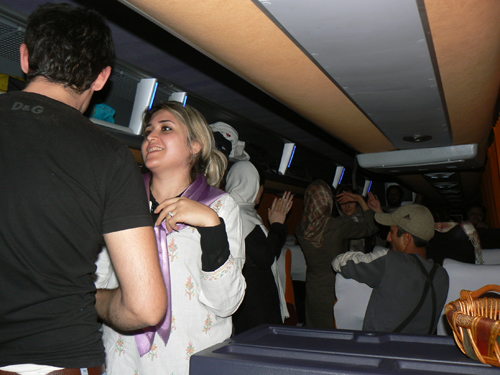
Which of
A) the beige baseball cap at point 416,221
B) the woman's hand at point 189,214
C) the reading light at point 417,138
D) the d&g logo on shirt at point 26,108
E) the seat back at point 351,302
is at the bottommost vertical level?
the seat back at point 351,302

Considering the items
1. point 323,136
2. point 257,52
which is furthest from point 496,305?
point 323,136

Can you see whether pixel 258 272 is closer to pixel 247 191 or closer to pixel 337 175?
pixel 247 191

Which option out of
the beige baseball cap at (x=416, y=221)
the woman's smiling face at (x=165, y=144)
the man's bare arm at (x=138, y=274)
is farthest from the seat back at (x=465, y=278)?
the man's bare arm at (x=138, y=274)

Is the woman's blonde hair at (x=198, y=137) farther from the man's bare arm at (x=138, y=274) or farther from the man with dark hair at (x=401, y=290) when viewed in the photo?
the man with dark hair at (x=401, y=290)

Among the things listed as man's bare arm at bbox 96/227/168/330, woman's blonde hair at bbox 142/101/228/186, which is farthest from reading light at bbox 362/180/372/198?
man's bare arm at bbox 96/227/168/330

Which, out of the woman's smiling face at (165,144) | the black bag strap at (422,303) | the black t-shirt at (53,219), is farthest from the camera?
the black bag strap at (422,303)

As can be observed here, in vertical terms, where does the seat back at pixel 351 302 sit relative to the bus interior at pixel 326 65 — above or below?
below

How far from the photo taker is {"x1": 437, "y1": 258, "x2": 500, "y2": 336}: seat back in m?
2.44

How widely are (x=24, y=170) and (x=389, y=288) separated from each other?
2038 millimetres

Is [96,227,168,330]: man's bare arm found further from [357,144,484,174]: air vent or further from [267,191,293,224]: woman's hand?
[357,144,484,174]: air vent

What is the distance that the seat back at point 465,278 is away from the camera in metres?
2.44

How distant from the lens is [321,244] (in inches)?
→ 152

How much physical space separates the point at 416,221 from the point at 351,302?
0.70m

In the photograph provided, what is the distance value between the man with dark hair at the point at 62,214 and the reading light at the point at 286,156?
474 centimetres
